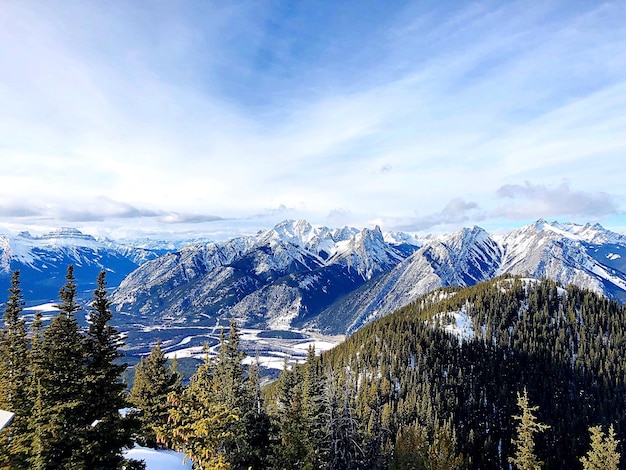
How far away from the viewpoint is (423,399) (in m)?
179

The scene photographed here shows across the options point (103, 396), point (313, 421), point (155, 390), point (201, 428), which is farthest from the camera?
point (155, 390)

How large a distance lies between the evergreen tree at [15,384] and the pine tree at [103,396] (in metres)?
4.10

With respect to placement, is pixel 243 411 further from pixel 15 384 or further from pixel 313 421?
pixel 15 384

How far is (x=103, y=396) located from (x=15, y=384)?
2135 centimetres

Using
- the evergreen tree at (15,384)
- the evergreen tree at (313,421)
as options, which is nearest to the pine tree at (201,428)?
the evergreen tree at (15,384)

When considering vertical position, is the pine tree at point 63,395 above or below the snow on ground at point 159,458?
above

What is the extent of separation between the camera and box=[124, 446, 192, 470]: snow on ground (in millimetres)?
37438

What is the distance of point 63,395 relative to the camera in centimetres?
2602

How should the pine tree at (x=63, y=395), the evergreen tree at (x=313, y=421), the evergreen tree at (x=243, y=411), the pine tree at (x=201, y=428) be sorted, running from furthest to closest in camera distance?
1. the evergreen tree at (x=243, y=411)
2. the evergreen tree at (x=313, y=421)
3. the pine tree at (x=63, y=395)
4. the pine tree at (x=201, y=428)

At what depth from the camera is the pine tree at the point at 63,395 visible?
24.9 m

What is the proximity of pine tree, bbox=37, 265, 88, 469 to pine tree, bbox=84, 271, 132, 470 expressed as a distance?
54cm

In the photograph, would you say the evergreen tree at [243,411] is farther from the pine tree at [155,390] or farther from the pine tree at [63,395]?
the pine tree at [63,395]

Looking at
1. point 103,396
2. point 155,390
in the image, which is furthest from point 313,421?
point 103,396

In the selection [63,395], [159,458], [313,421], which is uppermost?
[63,395]
